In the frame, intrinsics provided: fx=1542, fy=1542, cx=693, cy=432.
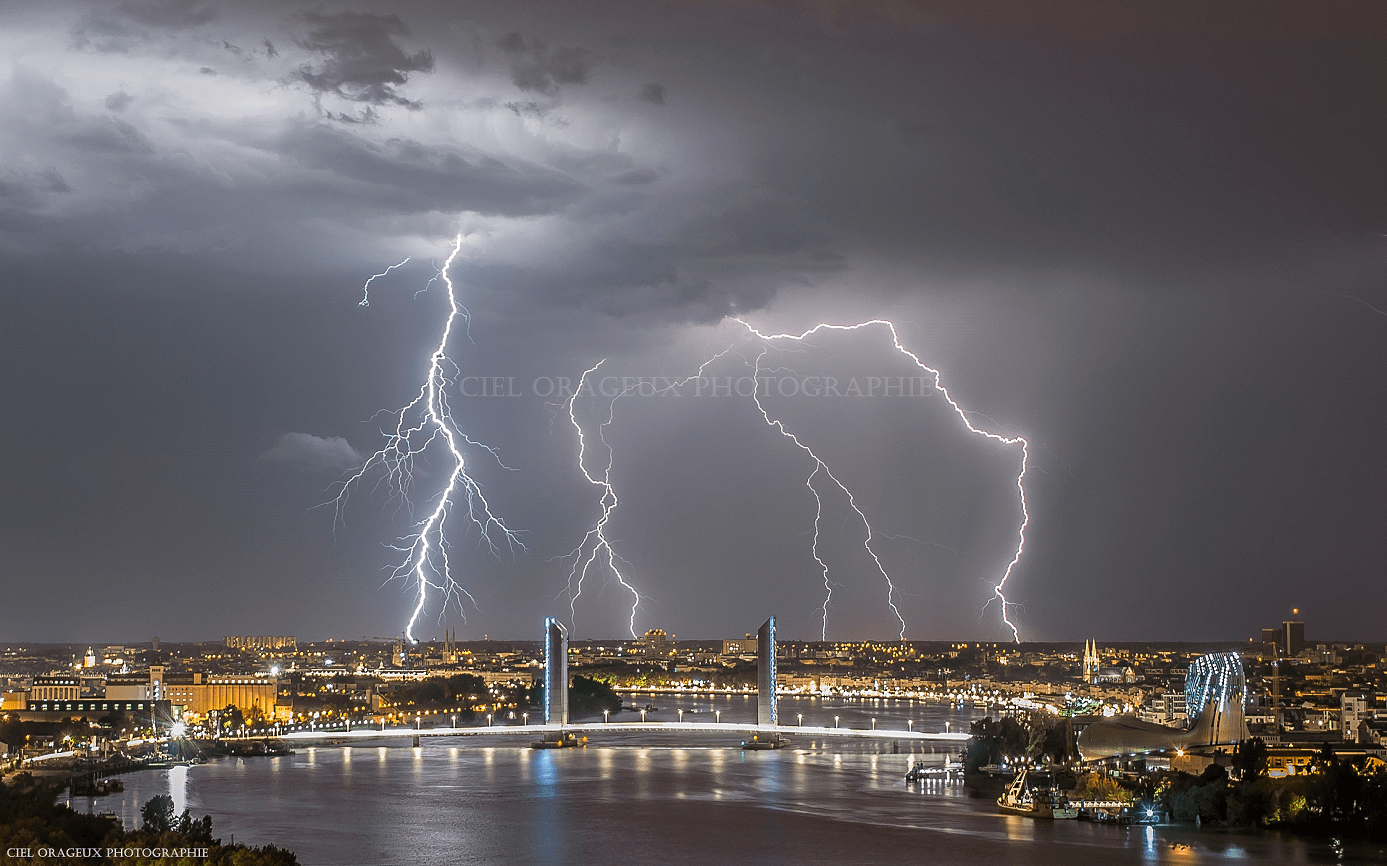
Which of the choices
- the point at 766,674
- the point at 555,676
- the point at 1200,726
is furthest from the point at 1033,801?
the point at 555,676

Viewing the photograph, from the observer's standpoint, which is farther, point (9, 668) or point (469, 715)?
point (9, 668)

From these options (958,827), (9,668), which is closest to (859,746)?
(958,827)

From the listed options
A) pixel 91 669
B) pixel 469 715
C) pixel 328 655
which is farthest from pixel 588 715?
pixel 328 655

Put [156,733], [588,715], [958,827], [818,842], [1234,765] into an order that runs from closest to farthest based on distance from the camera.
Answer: [818,842]
[958,827]
[1234,765]
[156,733]
[588,715]

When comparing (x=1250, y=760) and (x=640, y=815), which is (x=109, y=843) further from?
(x=1250, y=760)

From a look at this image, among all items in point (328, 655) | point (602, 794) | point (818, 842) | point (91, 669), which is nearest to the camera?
point (818, 842)

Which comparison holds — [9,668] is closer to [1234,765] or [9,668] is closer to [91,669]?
[91,669]

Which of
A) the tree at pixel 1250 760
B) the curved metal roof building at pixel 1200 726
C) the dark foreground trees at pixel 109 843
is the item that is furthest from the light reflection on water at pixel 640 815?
the curved metal roof building at pixel 1200 726

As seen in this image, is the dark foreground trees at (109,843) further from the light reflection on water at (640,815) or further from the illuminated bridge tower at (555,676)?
the illuminated bridge tower at (555,676)
